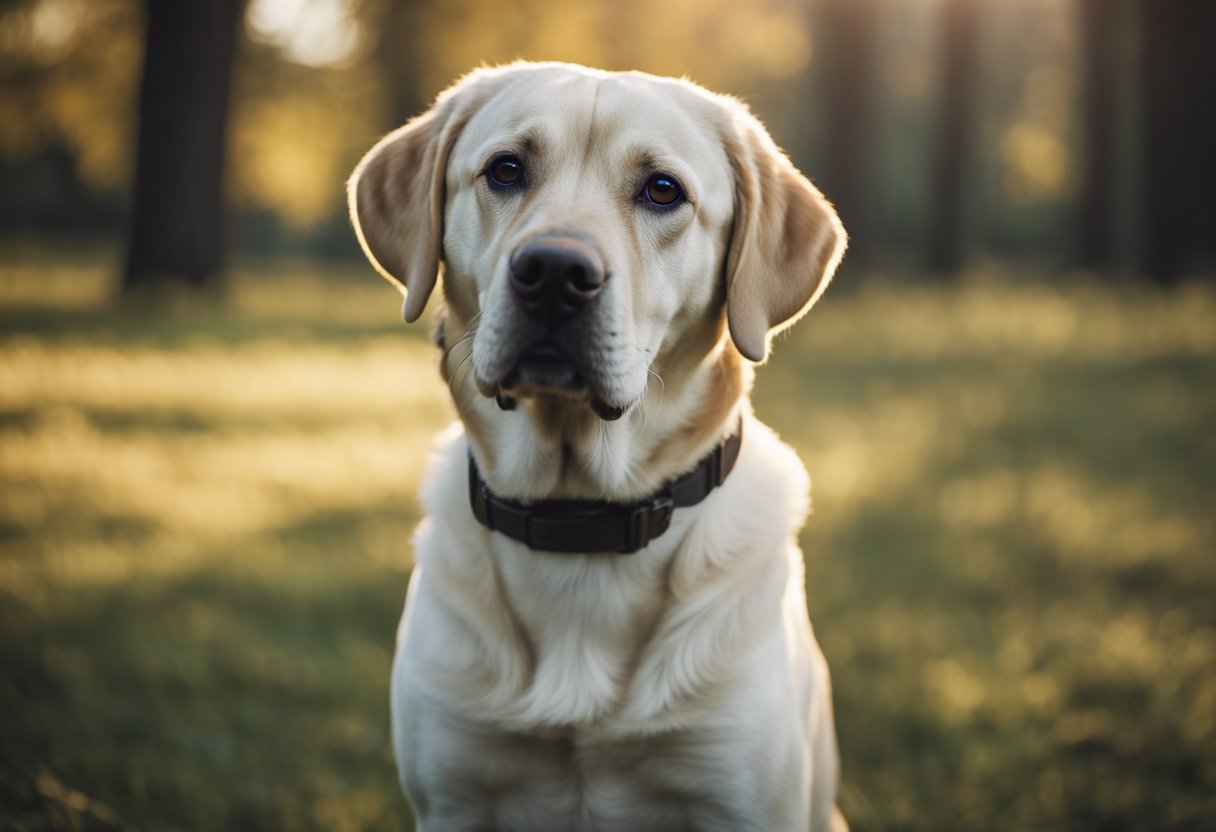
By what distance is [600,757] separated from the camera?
7.46ft

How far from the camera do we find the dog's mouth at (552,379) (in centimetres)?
223

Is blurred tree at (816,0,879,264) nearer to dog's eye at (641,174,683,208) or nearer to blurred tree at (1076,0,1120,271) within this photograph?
blurred tree at (1076,0,1120,271)

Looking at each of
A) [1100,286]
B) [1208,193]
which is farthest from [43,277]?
[1208,193]

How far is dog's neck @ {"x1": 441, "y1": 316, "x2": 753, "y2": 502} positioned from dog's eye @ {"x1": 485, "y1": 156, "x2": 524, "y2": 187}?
44cm

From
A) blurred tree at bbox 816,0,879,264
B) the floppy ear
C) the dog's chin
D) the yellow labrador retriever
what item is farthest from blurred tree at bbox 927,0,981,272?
the dog's chin

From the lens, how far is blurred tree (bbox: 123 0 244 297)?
9930 millimetres

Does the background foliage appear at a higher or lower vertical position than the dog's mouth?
lower

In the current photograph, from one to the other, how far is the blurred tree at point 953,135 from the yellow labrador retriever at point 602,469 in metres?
13.8

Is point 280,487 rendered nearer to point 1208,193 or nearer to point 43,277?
point 43,277

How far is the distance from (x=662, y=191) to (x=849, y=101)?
40.1 ft

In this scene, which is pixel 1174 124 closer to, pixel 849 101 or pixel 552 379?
pixel 849 101

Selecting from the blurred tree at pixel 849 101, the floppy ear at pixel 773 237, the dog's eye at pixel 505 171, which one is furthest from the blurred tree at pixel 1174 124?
the dog's eye at pixel 505 171

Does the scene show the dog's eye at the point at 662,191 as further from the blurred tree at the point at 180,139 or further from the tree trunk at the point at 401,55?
the tree trunk at the point at 401,55

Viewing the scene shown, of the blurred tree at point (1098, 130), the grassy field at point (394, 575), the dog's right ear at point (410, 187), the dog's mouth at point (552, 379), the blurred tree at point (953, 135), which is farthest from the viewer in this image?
the blurred tree at point (1098, 130)
